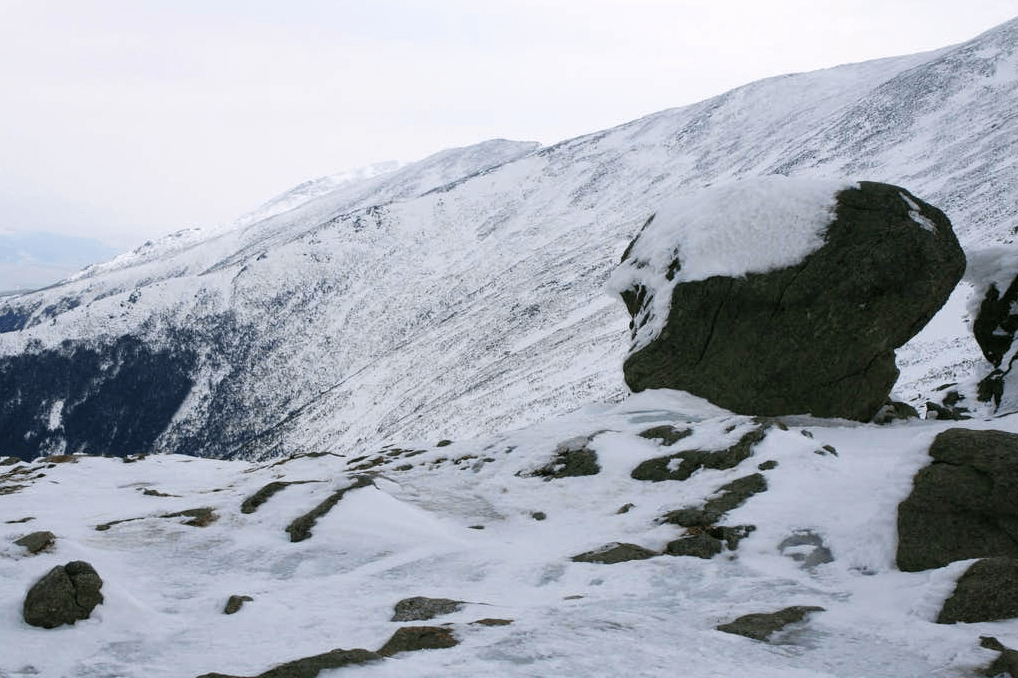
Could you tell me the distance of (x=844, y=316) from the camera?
18.9 metres

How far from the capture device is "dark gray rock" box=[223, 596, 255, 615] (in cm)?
908

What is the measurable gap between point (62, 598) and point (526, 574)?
21.3 feet

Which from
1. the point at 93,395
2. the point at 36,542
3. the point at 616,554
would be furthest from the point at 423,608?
the point at 93,395

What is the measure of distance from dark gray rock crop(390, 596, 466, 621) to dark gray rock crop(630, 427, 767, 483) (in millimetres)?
7357

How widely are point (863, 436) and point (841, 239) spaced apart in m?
5.92

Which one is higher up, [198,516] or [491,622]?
[198,516]

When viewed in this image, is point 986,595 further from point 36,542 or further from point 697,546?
point 36,542

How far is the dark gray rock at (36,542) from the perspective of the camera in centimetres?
1050

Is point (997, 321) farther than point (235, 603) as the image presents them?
Yes

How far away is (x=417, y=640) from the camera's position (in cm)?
751

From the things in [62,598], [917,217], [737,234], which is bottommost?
[62,598]

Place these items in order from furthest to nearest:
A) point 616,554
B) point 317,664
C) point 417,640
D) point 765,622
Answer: point 616,554 → point 765,622 → point 417,640 → point 317,664

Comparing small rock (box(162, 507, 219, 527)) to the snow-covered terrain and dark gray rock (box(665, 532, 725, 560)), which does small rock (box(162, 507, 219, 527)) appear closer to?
the snow-covered terrain

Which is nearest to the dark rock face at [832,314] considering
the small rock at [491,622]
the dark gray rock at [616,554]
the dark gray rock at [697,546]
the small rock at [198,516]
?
the dark gray rock at [697,546]
